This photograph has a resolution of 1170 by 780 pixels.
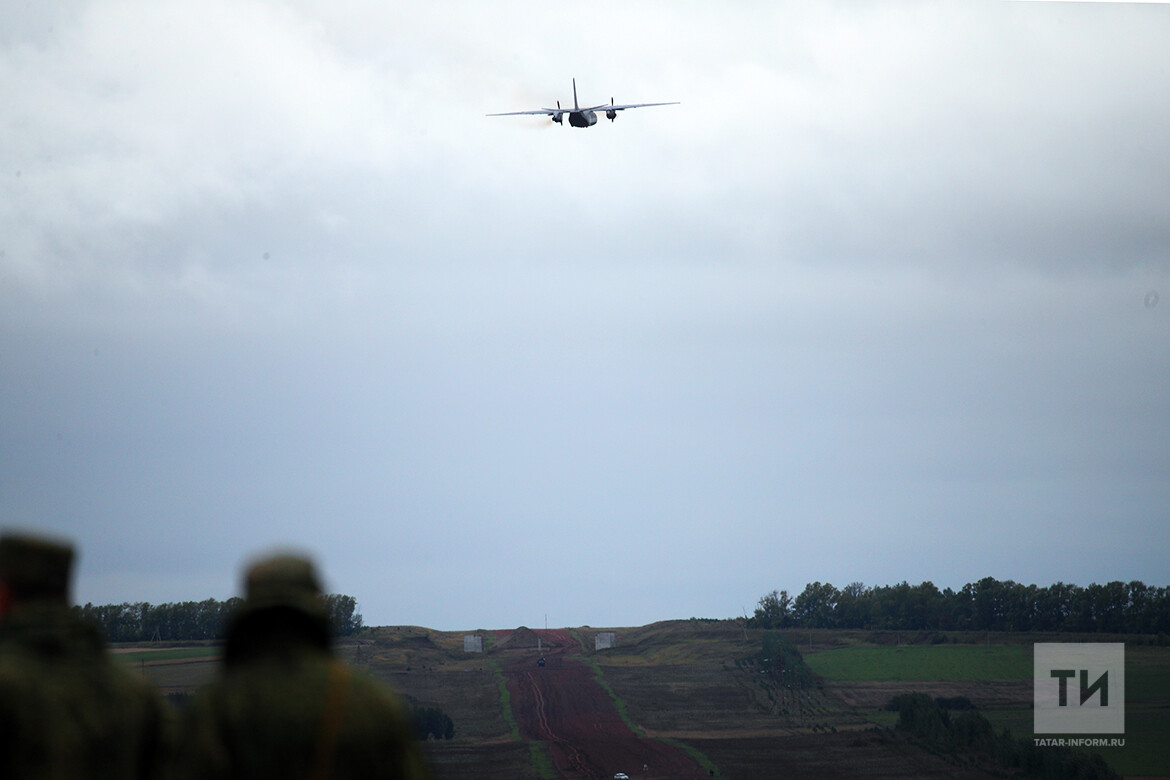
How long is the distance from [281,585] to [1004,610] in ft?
596

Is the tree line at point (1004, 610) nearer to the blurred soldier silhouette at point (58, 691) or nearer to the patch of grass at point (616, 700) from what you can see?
the patch of grass at point (616, 700)

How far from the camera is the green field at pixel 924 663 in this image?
129625 mm

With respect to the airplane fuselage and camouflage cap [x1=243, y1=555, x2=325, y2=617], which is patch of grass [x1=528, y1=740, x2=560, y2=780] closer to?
the airplane fuselage

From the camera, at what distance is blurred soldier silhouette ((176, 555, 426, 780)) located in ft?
16.2

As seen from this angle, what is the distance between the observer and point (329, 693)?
502 cm

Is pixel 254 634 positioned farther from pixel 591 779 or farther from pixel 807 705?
pixel 807 705

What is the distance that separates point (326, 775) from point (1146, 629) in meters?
187

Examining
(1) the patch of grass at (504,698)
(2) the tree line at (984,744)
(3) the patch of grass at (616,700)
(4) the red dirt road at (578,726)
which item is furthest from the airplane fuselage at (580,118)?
(2) the tree line at (984,744)

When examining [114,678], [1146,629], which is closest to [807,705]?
[1146,629]

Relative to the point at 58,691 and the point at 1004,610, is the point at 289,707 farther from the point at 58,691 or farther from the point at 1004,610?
the point at 1004,610

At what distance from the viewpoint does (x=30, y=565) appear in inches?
230

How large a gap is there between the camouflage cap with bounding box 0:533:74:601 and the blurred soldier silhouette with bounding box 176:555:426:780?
51.0 inches

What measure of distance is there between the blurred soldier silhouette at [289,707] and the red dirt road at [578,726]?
3288 inches

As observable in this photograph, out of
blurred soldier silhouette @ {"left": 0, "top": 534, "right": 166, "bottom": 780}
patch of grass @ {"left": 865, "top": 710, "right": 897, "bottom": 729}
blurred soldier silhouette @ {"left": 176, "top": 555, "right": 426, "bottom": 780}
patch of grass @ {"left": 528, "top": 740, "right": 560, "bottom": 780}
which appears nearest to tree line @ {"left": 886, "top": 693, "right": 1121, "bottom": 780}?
patch of grass @ {"left": 865, "top": 710, "right": 897, "bottom": 729}
